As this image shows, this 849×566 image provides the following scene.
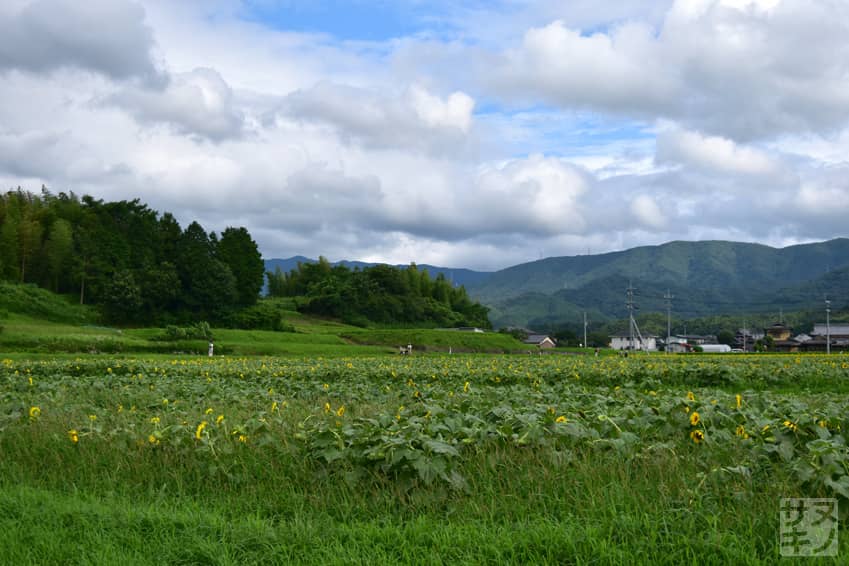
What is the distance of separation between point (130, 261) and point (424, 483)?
2475 inches

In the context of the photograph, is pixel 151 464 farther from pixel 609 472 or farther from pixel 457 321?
pixel 457 321

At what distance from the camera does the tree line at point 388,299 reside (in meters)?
81.0

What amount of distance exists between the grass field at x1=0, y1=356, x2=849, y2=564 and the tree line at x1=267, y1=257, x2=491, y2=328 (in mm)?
71544

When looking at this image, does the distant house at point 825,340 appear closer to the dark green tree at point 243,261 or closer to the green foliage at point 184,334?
the dark green tree at point 243,261

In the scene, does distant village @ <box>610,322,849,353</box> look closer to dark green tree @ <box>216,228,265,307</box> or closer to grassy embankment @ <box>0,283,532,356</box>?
grassy embankment @ <box>0,283,532,356</box>

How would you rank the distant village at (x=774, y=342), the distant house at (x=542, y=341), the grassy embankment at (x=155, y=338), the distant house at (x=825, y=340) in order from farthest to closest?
the distant house at (x=542, y=341), the distant village at (x=774, y=342), the distant house at (x=825, y=340), the grassy embankment at (x=155, y=338)

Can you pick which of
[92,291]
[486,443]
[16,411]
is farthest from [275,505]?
[92,291]

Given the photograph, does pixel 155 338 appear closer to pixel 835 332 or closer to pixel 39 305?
pixel 39 305

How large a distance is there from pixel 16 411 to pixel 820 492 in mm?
9482

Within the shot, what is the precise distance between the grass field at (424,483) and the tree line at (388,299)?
235ft

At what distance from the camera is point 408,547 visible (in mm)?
4484
